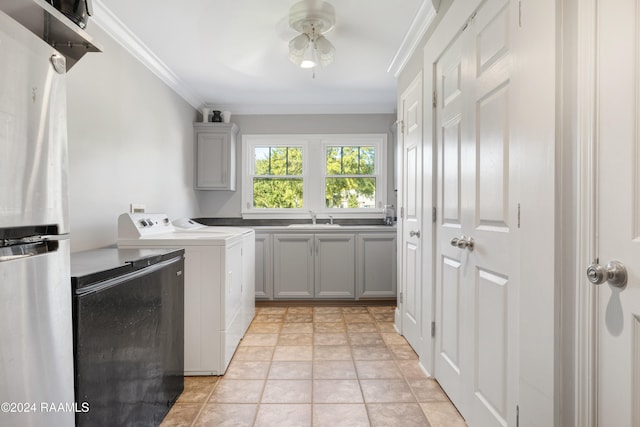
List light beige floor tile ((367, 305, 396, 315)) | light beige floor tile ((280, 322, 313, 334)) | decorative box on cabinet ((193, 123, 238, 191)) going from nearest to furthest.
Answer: light beige floor tile ((280, 322, 313, 334)) < light beige floor tile ((367, 305, 396, 315)) < decorative box on cabinet ((193, 123, 238, 191))

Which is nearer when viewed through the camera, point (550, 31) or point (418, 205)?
point (550, 31)

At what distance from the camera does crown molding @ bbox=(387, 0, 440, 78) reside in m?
2.14

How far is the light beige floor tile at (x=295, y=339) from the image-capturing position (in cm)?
277

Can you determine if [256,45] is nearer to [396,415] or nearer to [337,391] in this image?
[337,391]

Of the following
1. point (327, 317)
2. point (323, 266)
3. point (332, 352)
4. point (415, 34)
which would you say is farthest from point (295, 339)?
point (415, 34)

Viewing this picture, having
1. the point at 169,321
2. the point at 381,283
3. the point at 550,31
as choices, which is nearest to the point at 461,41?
the point at 550,31

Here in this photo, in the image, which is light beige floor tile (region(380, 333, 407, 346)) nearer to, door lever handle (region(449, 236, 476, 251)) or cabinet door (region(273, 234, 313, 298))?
cabinet door (region(273, 234, 313, 298))

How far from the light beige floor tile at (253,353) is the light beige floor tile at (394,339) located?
95 centimetres

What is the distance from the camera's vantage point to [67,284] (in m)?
0.96

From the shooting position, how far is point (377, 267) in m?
3.89

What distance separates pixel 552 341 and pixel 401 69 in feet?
8.53

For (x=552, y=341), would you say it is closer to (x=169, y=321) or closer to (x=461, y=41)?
(x=461, y=41)

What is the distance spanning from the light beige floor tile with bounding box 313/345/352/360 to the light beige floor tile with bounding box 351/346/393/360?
0.05 m

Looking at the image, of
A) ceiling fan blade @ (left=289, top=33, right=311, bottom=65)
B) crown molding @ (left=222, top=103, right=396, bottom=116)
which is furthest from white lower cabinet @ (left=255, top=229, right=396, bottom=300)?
ceiling fan blade @ (left=289, top=33, right=311, bottom=65)
